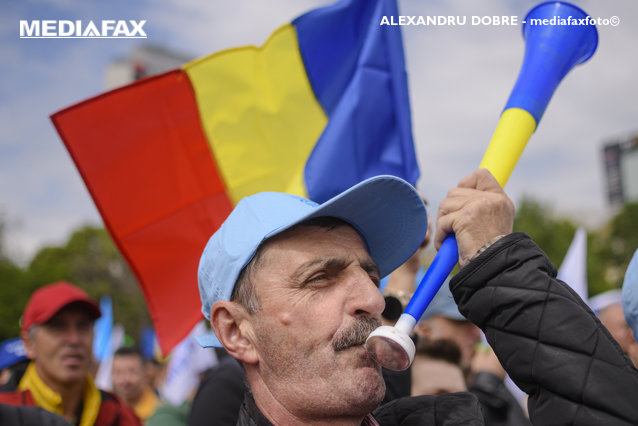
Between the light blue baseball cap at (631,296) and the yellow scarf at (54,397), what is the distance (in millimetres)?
2789

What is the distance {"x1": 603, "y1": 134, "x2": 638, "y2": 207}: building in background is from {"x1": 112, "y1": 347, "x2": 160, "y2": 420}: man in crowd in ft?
266

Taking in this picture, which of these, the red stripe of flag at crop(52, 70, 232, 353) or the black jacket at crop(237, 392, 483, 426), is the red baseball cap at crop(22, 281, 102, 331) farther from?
the black jacket at crop(237, 392, 483, 426)

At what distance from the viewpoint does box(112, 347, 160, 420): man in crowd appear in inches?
296

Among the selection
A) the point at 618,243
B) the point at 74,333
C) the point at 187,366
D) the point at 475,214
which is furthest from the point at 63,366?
the point at 618,243

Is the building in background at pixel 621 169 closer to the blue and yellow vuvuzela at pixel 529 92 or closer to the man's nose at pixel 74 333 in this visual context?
the man's nose at pixel 74 333

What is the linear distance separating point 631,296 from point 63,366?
9.99 feet

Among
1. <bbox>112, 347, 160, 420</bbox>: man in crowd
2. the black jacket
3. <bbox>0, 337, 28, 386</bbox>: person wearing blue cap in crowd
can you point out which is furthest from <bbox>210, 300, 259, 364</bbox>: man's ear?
<bbox>112, 347, 160, 420</bbox>: man in crowd

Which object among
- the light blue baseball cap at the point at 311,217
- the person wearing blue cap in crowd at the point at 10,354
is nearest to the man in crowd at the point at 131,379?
the person wearing blue cap in crowd at the point at 10,354

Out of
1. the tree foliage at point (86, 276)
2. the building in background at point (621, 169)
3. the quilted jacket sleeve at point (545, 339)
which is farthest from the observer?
the building in background at point (621, 169)

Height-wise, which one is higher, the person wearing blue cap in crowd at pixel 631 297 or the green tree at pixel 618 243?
the person wearing blue cap in crowd at pixel 631 297

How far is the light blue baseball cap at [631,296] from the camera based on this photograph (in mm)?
2023

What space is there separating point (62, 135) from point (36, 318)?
3.85 ft

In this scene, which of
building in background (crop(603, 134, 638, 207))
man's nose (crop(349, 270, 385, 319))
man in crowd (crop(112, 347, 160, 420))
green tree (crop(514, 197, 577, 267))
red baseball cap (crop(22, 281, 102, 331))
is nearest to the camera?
man's nose (crop(349, 270, 385, 319))

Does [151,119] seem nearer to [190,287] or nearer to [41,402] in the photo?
[190,287]
